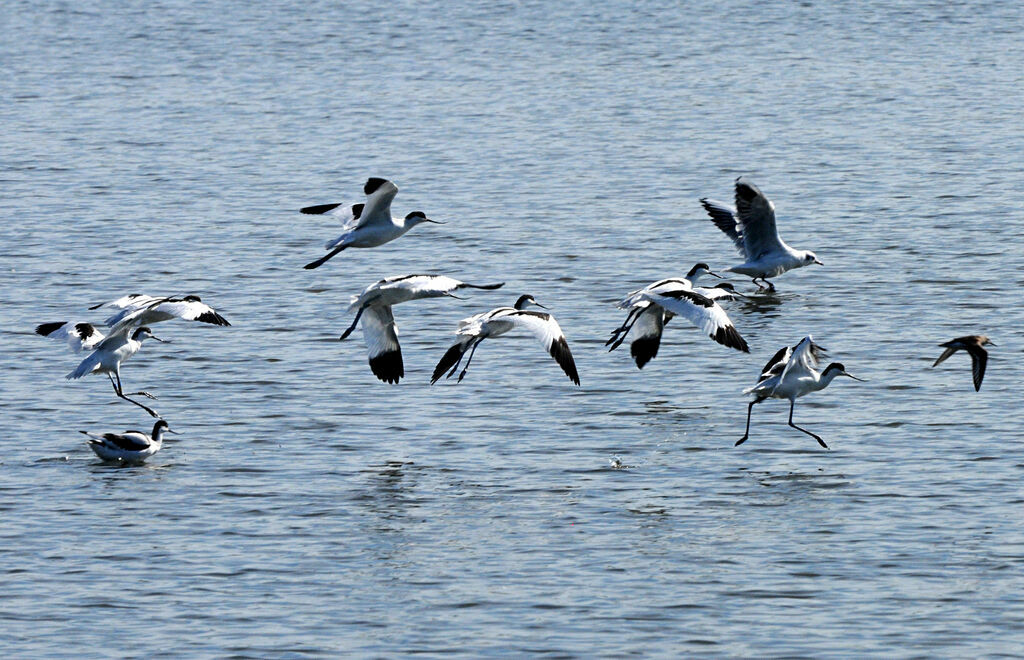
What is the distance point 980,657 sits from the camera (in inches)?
411

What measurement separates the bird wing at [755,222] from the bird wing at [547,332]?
6232 mm

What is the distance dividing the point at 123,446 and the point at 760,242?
913 centimetres

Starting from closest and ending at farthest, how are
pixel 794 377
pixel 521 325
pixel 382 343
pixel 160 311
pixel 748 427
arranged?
pixel 794 377 < pixel 748 427 < pixel 521 325 < pixel 160 311 < pixel 382 343

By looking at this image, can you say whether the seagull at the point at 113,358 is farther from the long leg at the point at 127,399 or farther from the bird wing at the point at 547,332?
the bird wing at the point at 547,332

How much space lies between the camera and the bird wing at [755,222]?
68.3ft

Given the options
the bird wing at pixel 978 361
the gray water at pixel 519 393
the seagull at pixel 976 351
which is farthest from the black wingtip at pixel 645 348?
the bird wing at pixel 978 361

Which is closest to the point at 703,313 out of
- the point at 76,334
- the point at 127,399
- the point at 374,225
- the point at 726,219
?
the point at 374,225

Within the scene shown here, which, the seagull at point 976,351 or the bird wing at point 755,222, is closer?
the seagull at point 976,351

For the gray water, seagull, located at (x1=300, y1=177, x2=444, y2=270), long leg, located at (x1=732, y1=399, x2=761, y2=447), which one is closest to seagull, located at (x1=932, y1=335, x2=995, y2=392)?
the gray water

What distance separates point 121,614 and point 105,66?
32898 millimetres

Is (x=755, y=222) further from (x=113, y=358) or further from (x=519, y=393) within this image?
(x=113, y=358)

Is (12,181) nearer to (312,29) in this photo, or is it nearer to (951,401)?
(951,401)

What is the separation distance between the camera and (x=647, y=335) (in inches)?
679

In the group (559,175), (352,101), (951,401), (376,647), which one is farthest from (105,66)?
(376,647)
